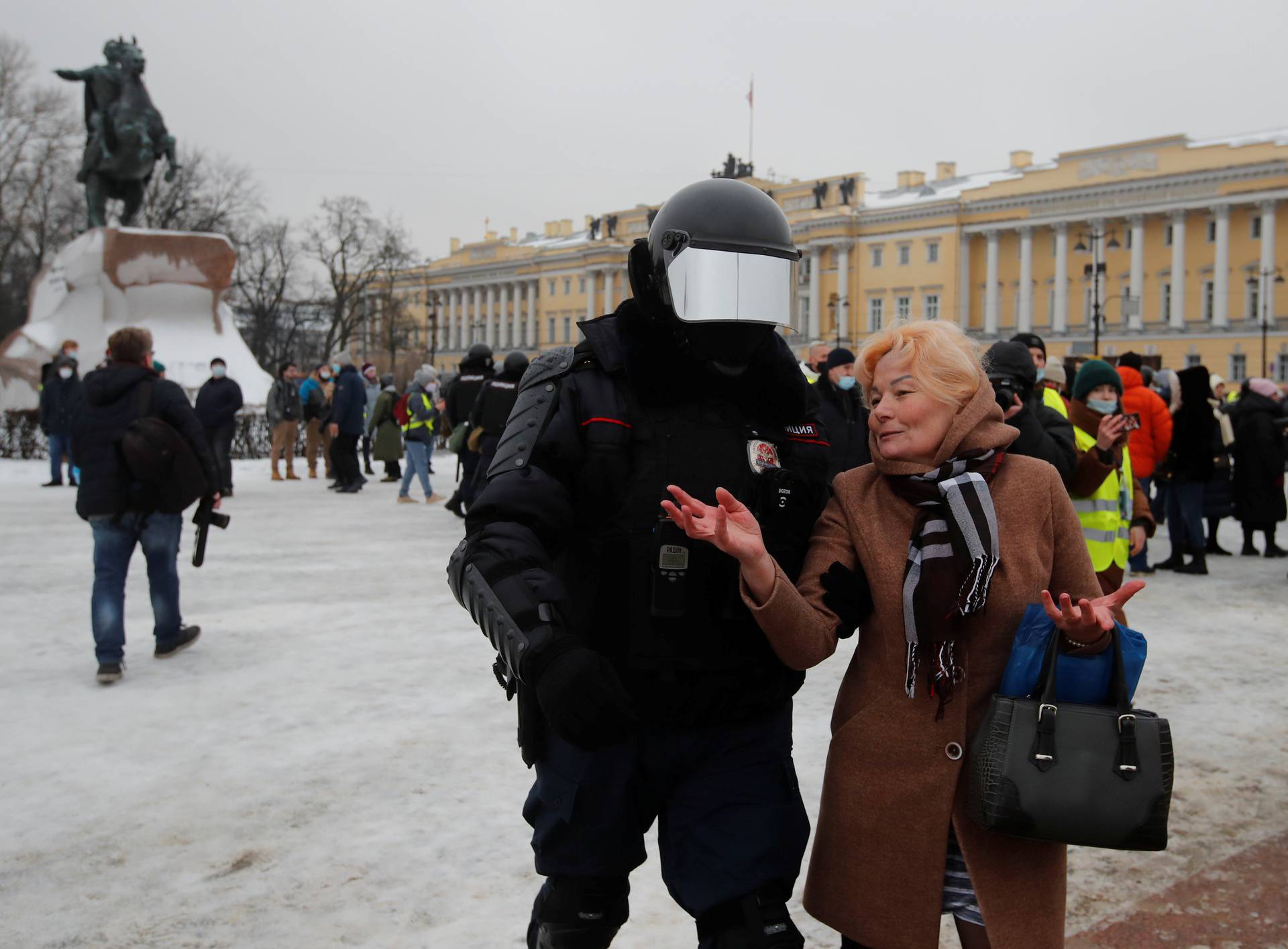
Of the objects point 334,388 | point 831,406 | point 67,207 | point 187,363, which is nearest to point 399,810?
point 831,406

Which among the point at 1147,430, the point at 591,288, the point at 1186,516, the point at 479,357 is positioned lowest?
the point at 1186,516

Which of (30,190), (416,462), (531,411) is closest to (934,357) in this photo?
(531,411)

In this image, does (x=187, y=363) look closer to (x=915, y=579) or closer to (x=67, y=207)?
(x=915, y=579)

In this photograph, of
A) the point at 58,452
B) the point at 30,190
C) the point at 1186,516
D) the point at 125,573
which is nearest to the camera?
the point at 125,573

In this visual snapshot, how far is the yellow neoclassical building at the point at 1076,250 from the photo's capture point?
58.4 m

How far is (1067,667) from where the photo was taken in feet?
6.48

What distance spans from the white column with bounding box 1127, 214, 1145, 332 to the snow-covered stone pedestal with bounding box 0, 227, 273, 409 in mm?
52208

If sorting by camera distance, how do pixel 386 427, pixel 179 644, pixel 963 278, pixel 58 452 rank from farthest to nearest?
pixel 963 278
pixel 386 427
pixel 58 452
pixel 179 644

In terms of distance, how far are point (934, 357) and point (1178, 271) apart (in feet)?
214

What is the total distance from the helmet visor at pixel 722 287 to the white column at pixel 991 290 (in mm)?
69319

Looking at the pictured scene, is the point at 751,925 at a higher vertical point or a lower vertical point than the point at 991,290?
lower

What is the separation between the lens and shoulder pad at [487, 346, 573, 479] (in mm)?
2114

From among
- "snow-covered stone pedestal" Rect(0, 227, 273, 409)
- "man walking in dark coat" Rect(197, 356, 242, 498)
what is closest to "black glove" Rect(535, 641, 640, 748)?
"man walking in dark coat" Rect(197, 356, 242, 498)

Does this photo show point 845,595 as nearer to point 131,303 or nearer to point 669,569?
point 669,569
